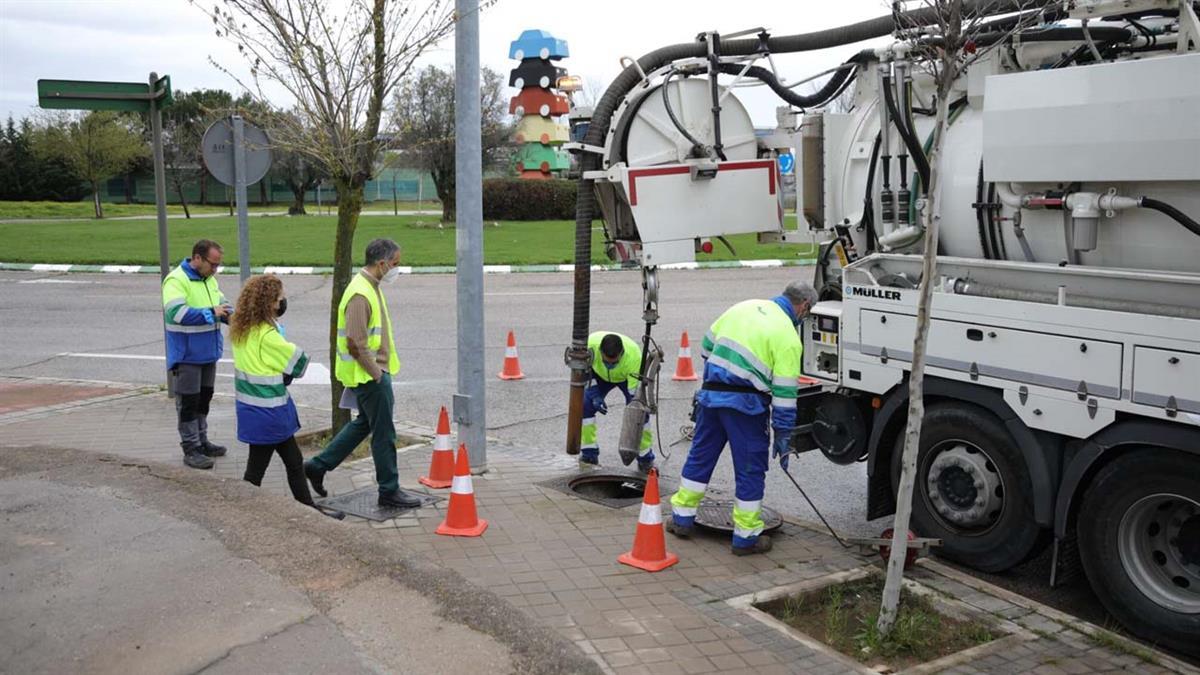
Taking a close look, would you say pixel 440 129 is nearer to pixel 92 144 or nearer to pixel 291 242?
pixel 291 242

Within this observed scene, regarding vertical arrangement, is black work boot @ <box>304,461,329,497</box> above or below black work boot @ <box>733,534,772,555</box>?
above

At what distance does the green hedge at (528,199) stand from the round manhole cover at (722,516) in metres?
34.3

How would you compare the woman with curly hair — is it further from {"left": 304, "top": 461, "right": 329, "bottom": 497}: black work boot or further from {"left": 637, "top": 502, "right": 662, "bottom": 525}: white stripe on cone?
{"left": 637, "top": 502, "right": 662, "bottom": 525}: white stripe on cone

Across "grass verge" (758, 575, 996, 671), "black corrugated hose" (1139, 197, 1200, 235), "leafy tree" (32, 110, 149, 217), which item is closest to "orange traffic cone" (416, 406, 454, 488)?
"grass verge" (758, 575, 996, 671)

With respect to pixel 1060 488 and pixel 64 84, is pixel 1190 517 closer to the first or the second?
pixel 1060 488

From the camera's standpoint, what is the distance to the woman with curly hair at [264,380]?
6.75 m

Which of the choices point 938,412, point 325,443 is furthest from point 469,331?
point 938,412

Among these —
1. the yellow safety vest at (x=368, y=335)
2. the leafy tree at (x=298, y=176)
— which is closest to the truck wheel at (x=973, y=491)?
the yellow safety vest at (x=368, y=335)

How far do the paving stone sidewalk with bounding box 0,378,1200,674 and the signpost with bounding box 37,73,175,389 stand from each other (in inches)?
135

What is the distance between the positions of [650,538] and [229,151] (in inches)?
212

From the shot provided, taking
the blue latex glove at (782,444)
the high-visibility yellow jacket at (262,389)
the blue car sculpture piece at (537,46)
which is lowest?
the blue latex glove at (782,444)

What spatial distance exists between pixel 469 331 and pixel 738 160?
2311 mm

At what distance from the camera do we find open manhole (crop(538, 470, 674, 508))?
7.80 m

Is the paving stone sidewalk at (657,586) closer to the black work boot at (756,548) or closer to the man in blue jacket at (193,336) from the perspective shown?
the black work boot at (756,548)
